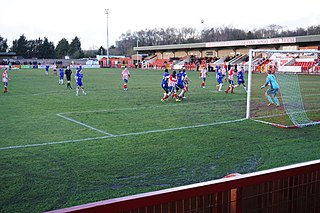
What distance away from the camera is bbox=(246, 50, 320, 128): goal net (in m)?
13.5

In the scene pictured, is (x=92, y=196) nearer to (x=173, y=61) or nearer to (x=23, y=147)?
(x=23, y=147)

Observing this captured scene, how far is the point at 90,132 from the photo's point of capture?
36.2ft

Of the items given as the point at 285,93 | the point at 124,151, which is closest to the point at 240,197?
the point at 124,151

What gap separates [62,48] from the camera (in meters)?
123

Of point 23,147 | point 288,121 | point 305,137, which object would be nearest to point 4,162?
point 23,147

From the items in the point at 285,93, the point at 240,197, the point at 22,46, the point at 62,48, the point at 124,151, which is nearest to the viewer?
the point at 240,197

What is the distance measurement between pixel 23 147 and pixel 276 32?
92.7 m

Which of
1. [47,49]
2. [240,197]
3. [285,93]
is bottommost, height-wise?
[285,93]

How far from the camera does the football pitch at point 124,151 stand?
247 inches

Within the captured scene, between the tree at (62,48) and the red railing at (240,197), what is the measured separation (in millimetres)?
125226

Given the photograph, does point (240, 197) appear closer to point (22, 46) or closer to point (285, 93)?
point (285, 93)

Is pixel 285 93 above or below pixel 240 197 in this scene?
below

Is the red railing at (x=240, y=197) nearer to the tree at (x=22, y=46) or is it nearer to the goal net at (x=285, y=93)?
the goal net at (x=285, y=93)

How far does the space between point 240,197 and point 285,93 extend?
17.6 metres
